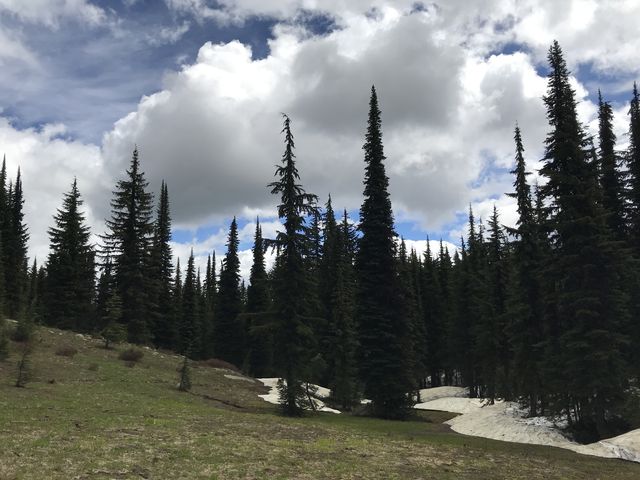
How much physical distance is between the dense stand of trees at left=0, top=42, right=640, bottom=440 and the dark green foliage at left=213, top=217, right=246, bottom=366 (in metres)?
9.83

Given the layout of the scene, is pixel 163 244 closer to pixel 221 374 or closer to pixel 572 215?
pixel 221 374

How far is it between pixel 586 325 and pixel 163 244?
56.9 metres

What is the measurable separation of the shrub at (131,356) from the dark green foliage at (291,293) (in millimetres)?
12111

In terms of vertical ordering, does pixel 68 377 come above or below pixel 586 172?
below

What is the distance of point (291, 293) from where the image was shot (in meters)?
29.8

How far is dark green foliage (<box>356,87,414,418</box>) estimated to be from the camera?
108 ft

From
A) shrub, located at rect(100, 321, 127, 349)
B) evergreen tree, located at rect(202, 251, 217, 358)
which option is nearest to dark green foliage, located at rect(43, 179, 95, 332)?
shrub, located at rect(100, 321, 127, 349)

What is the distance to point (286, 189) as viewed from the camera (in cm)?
3055

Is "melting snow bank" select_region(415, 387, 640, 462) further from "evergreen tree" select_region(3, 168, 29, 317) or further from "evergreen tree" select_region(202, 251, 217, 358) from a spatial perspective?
"evergreen tree" select_region(202, 251, 217, 358)

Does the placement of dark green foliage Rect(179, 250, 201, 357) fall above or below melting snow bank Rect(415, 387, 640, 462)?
above

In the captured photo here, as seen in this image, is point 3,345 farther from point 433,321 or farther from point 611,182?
point 433,321

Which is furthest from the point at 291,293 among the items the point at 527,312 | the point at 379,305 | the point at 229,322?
the point at 229,322

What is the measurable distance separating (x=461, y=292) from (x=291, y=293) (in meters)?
36.2

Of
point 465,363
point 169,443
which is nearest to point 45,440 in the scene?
point 169,443
